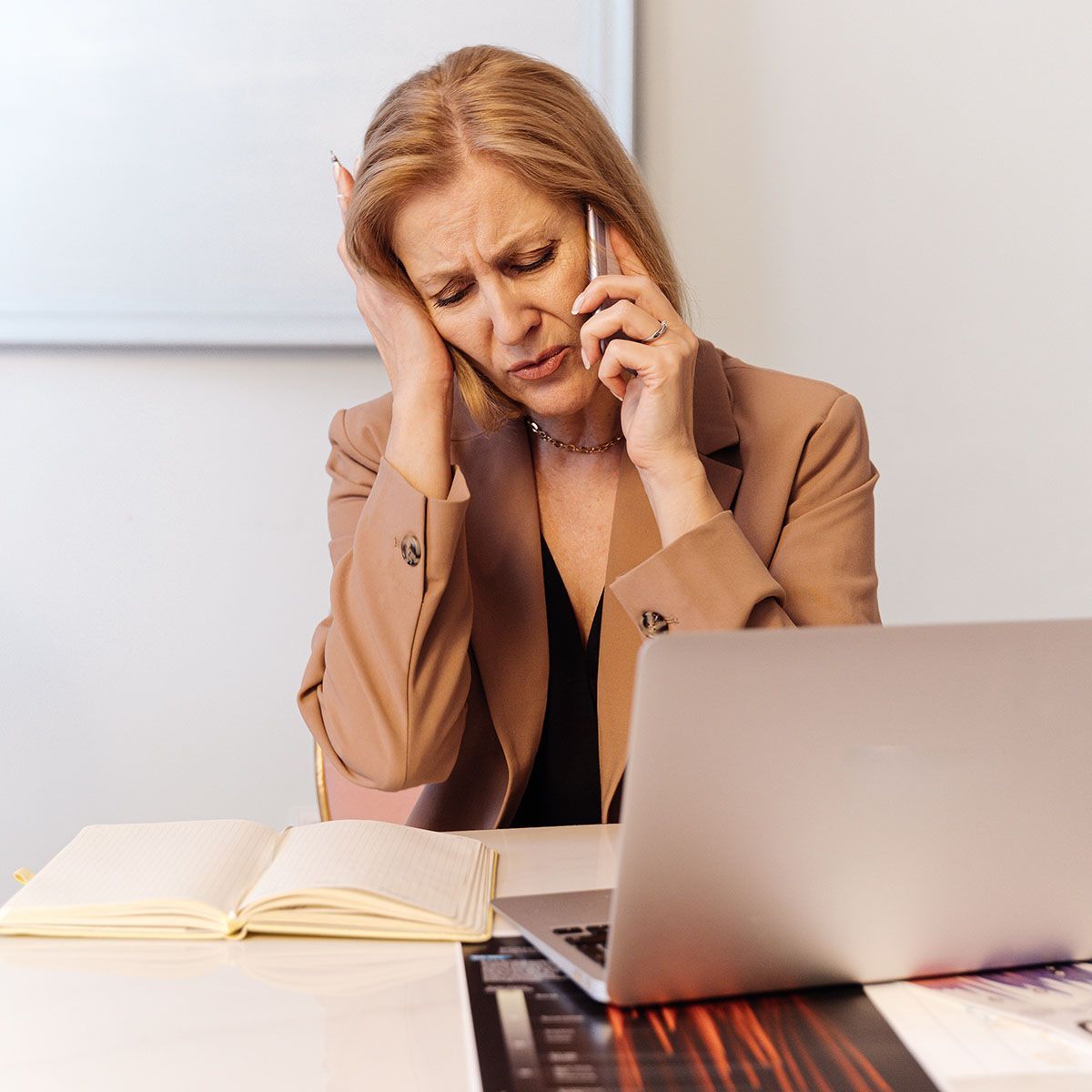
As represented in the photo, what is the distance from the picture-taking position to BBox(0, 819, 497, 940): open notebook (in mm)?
859

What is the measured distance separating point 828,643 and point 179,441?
5.66ft

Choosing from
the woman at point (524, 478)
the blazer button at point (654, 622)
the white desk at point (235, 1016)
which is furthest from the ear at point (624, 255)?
the white desk at point (235, 1016)

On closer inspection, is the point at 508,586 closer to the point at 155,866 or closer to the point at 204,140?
the point at 155,866

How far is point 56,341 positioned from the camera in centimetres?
208

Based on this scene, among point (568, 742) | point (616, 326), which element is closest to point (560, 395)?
point (616, 326)

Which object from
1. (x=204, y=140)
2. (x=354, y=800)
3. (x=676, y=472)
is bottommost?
(x=354, y=800)

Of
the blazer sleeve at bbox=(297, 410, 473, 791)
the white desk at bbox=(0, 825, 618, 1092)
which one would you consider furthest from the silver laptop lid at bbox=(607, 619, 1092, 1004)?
the blazer sleeve at bbox=(297, 410, 473, 791)

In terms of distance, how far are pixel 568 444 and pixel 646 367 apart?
0.83ft

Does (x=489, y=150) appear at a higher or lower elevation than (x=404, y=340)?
higher

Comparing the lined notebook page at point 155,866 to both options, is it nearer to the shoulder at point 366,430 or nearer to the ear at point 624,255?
the shoulder at point 366,430

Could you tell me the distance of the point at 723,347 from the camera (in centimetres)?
225

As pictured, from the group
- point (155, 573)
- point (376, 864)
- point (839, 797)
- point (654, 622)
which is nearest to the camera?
point (839, 797)

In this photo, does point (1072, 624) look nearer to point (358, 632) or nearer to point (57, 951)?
point (57, 951)

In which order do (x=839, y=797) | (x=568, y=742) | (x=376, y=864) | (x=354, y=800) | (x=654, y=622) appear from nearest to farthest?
(x=839, y=797) < (x=376, y=864) < (x=654, y=622) < (x=568, y=742) < (x=354, y=800)
